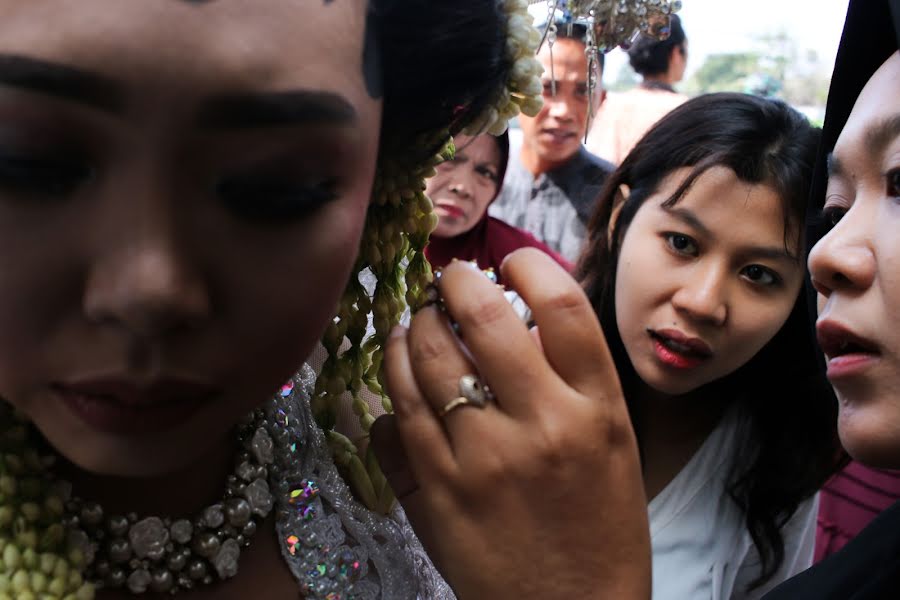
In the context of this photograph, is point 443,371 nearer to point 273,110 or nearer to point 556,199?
point 273,110

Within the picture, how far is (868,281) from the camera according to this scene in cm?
68

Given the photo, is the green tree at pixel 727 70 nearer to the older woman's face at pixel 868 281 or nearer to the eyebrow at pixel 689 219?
the eyebrow at pixel 689 219

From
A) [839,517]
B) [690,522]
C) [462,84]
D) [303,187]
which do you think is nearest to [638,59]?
[839,517]

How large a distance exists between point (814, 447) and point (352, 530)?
2.72 feet

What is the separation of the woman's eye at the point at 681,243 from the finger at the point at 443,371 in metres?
0.58

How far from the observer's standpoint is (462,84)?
65 cm

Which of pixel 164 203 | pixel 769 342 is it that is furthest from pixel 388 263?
pixel 769 342

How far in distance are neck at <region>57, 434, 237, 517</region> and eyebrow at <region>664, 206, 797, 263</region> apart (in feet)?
2.24

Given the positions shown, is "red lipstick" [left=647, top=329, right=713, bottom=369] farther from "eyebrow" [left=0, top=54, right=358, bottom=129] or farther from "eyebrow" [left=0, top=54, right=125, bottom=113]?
"eyebrow" [left=0, top=54, right=125, bottom=113]

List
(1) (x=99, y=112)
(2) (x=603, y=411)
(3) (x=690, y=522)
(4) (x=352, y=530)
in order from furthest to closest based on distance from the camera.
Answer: (3) (x=690, y=522) → (4) (x=352, y=530) → (2) (x=603, y=411) → (1) (x=99, y=112)

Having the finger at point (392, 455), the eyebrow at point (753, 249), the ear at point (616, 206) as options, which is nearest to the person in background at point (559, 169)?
the ear at point (616, 206)

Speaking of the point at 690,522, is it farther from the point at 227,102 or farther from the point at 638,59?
the point at 638,59

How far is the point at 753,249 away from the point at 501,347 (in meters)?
0.60

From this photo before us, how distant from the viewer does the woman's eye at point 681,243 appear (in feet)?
3.52
